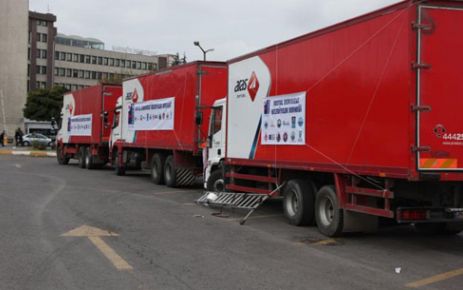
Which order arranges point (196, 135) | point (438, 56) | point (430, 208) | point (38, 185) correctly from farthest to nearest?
point (38, 185)
point (196, 135)
point (430, 208)
point (438, 56)

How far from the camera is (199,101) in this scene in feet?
53.7

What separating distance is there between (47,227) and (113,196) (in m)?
5.23

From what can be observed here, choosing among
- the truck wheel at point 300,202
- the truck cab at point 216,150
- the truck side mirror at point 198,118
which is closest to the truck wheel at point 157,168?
the truck side mirror at point 198,118

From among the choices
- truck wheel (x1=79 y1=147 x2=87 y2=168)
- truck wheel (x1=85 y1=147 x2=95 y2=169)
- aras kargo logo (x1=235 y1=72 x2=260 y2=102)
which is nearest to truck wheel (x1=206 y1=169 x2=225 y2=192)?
aras kargo logo (x1=235 y1=72 x2=260 y2=102)

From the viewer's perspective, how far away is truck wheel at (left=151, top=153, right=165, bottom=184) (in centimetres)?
1886

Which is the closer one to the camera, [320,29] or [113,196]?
[320,29]

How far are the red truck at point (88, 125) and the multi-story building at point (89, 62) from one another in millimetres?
78995

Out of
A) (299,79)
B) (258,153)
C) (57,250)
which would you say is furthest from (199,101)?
(57,250)

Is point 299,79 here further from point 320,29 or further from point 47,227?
point 47,227

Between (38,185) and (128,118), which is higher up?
(128,118)

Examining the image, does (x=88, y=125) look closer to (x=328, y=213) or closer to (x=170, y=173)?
(x=170, y=173)

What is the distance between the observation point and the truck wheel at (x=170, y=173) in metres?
17.7

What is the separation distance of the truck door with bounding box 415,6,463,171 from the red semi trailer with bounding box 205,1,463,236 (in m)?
0.01

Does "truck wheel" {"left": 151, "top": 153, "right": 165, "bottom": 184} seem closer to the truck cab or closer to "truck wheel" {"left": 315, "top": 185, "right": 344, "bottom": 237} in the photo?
the truck cab
